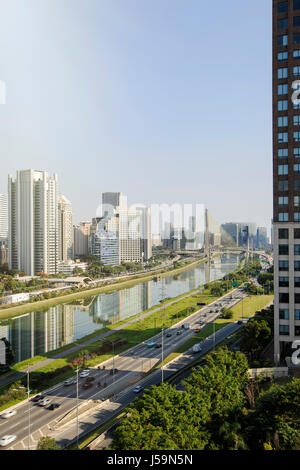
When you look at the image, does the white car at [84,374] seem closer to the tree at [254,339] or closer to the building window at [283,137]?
the tree at [254,339]

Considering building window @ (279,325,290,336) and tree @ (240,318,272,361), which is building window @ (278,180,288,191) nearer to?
building window @ (279,325,290,336)

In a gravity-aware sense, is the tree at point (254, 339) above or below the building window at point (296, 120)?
below

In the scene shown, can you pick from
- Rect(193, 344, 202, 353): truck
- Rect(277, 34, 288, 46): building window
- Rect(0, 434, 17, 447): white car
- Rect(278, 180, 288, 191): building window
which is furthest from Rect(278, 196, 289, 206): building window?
Rect(0, 434, 17, 447): white car

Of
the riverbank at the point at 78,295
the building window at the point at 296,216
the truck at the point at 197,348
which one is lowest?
the riverbank at the point at 78,295

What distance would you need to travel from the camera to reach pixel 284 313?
8.63m

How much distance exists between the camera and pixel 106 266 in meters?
30.9

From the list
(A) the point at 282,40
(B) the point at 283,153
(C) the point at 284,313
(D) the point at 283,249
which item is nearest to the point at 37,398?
(C) the point at 284,313

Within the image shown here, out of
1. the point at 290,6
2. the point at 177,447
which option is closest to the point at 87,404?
the point at 177,447

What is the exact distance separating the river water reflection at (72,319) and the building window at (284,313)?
7199 millimetres

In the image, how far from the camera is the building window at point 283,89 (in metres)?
8.75

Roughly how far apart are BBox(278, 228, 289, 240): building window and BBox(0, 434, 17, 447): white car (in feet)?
21.8

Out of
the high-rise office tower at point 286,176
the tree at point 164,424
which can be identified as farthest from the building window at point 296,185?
the tree at point 164,424

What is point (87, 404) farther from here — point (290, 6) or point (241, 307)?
point (241, 307)
